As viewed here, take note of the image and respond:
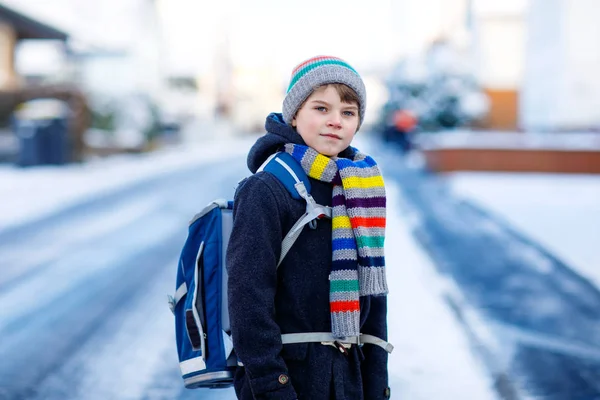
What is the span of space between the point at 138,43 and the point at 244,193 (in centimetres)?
4635

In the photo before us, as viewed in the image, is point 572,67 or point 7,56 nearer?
point 572,67

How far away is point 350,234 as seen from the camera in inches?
86.5

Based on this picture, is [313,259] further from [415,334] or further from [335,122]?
[415,334]

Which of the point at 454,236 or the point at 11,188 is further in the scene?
the point at 11,188

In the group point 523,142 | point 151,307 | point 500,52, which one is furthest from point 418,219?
point 500,52

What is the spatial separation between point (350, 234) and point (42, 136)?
18.9 metres

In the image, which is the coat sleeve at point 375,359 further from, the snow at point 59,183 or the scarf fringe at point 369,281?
the snow at point 59,183

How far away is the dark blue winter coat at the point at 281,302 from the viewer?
208 cm

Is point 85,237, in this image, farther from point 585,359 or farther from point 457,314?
point 585,359

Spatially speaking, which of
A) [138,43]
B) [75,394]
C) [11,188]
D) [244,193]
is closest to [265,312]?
[244,193]

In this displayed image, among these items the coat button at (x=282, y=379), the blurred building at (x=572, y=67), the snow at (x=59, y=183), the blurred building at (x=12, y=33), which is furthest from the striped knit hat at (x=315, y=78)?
the blurred building at (x=12, y=33)

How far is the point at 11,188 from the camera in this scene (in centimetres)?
A: 1517

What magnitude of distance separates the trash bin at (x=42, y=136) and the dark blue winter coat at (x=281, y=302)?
18595 millimetres

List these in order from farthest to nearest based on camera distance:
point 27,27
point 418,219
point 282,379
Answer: point 27,27, point 418,219, point 282,379
